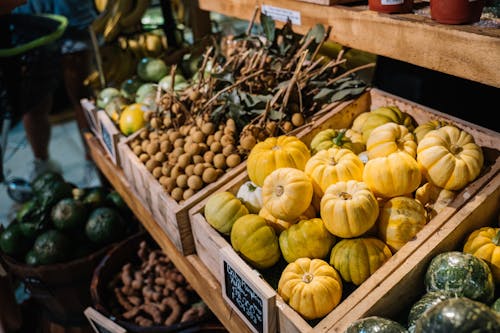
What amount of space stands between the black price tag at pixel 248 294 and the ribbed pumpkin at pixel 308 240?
0.14m

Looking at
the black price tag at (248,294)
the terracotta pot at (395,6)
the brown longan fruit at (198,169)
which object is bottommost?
the black price tag at (248,294)

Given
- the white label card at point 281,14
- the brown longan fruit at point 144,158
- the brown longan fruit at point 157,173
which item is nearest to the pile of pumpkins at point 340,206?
the brown longan fruit at point 157,173

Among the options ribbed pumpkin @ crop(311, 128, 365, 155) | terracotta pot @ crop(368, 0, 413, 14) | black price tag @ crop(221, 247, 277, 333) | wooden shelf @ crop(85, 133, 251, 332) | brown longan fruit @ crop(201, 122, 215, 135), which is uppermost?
terracotta pot @ crop(368, 0, 413, 14)

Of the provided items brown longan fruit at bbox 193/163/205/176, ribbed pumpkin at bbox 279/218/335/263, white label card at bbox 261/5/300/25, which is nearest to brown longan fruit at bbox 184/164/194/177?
brown longan fruit at bbox 193/163/205/176

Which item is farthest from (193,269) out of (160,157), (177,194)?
(160,157)

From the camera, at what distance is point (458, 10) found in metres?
1.12

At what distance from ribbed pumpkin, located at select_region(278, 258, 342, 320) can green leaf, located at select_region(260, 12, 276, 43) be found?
A: 109 centimetres

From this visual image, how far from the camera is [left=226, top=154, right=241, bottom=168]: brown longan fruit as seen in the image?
5.20ft

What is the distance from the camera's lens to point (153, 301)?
80.8 inches

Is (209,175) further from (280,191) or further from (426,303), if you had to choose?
(426,303)

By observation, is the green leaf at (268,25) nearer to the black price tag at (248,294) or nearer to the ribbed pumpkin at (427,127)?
the ribbed pumpkin at (427,127)

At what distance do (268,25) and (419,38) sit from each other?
0.80 metres

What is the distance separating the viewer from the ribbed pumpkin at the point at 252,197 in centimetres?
140

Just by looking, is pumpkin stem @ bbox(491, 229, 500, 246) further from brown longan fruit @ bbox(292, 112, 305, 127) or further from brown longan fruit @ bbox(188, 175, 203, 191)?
brown longan fruit @ bbox(188, 175, 203, 191)
